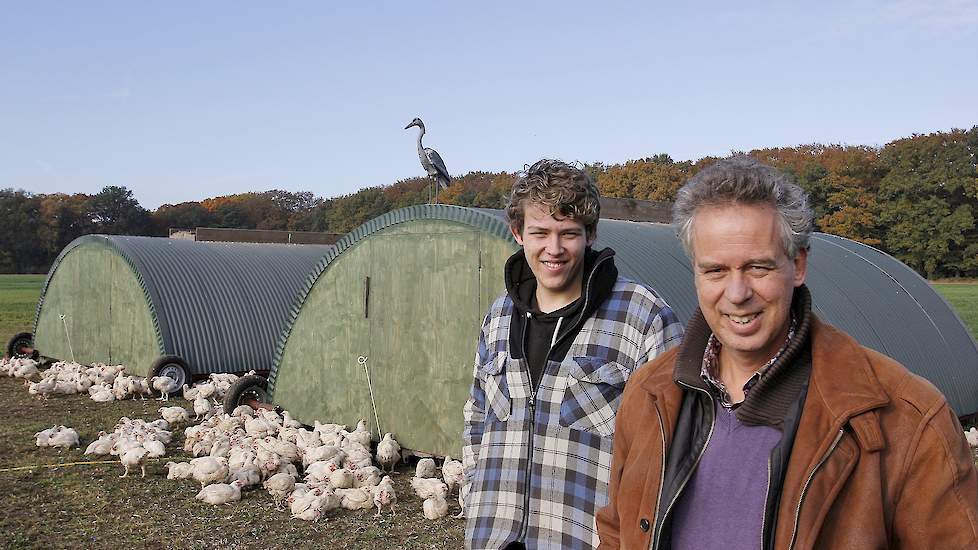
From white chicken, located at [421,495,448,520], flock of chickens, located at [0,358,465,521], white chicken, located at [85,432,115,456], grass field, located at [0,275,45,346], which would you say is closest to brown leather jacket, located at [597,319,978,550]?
flock of chickens, located at [0,358,465,521]

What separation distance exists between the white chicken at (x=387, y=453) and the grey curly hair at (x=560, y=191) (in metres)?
6.68

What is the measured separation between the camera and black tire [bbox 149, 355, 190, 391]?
15289 millimetres

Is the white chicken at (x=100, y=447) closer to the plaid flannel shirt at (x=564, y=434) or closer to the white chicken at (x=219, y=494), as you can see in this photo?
the white chicken at (x=219, y=494)

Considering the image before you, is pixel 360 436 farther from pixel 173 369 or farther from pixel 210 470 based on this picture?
pixel 173 369

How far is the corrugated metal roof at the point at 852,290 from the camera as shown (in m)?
9.57

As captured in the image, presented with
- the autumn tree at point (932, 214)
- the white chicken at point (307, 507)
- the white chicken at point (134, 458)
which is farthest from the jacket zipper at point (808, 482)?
the autumn tree at point (932, 214)

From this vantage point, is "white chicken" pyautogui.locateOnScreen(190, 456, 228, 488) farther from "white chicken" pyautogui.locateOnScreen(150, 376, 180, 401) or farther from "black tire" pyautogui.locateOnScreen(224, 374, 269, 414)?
"white chicken" pyautogui.locateOnScreen(150, 376, 180, 401)

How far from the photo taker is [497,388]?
3648 mm

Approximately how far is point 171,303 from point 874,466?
53.0 ft

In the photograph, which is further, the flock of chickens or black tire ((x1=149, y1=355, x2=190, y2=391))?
black tire ((x1=149, y1=355, x2=190, y2=391))

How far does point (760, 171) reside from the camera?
7.66ft

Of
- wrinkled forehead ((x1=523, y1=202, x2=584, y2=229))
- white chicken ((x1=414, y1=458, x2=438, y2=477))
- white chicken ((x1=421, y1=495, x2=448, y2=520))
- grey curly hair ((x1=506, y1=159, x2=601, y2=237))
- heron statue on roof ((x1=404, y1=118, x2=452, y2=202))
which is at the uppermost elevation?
heron statue on roof ((x1=404, y1=118, x2=452, y2=202))

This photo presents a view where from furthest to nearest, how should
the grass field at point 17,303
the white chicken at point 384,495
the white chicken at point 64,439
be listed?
the grass field at point 17,303
the white chicken at point 64,439
the white chicken at point 384,495

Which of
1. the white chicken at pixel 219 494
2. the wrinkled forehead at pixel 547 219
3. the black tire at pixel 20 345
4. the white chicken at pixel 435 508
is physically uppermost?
the wrinkled forehead at pixel 547 219
